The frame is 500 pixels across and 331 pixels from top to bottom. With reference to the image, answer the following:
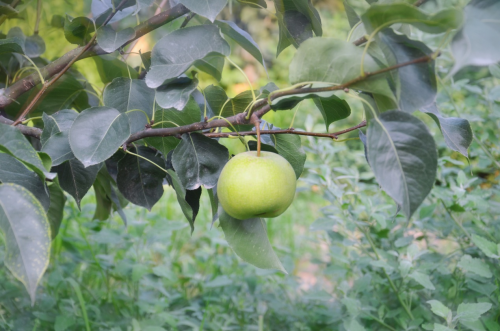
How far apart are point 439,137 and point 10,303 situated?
1.87 meters

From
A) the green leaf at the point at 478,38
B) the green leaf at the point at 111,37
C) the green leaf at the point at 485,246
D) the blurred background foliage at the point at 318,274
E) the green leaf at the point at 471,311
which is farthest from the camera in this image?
the blurred background foliage at the point at 318,274

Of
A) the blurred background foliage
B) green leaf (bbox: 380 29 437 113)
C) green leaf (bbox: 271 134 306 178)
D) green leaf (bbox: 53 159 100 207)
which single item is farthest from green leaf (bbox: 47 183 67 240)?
green leaf (bbox: 380 29 437 113)

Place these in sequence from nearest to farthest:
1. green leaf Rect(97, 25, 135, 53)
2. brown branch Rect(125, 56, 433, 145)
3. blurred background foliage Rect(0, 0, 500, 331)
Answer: brown branch Rect(125, 56, 433, 145) → green leaf Rect(97, 25, 135, 53) → blurred background foliage Rect(0, 0, 500, 331)

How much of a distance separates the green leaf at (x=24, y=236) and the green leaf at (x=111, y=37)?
0.32m

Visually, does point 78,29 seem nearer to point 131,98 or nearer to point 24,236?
point 131,98

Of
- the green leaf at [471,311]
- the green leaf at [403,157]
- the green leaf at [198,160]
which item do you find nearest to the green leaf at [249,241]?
the green leaf at [198,160]

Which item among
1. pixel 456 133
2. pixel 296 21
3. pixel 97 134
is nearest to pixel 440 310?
pixel 456 133

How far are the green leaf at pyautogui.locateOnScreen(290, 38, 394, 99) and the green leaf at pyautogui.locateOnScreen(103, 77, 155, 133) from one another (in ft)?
1.14

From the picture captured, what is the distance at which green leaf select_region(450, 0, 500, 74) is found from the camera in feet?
1.40

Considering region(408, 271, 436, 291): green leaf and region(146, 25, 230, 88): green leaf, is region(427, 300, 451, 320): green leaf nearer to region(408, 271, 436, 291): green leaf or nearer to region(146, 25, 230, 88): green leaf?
region(408, 271, 436, 291): green leaf

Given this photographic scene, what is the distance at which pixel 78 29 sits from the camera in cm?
88

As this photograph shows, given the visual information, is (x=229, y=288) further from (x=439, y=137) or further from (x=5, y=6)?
(x=439, y=137)

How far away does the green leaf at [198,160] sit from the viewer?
0.76 m

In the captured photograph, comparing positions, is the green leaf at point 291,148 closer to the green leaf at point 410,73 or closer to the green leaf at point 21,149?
the green leaf at point 410,73
